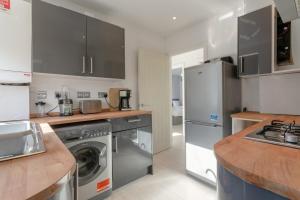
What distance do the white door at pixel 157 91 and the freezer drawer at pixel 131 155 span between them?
830 millimetres

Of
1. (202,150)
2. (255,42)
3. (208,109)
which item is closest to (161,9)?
(255,42)

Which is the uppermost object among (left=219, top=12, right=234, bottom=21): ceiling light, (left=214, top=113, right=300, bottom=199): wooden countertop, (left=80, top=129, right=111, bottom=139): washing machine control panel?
(left=219, top=12, right=234, bottom=21): ceiling light

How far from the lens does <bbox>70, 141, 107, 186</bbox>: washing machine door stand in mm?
1618

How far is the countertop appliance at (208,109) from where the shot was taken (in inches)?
74.8

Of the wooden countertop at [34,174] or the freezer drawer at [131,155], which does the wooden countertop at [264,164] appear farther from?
the freezer drawer at [131,155]

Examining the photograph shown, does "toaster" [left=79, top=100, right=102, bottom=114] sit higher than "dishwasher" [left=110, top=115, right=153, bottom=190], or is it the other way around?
"toaster" [left=79, top=100, right=102, bottom=114]

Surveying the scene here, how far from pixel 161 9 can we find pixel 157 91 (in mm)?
1412

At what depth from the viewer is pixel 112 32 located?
2.27 m

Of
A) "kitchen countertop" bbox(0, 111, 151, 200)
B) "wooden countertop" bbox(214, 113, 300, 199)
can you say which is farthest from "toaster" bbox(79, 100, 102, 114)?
"wooden countertop" bbox(214, 113, 300, 199)

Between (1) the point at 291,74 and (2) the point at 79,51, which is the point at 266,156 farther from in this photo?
(2) the point at 79,51

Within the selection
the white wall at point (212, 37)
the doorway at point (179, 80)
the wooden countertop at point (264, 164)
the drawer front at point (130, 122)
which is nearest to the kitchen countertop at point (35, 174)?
the wooden countertop at point (264, 164)

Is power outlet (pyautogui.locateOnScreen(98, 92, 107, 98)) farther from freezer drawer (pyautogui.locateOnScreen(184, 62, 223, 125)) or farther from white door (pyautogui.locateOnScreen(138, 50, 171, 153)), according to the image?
freezer drawer (pyautogui.locateOnScreen(184, 62, 223, 125))

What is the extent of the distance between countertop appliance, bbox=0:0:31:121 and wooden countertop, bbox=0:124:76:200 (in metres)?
1.26

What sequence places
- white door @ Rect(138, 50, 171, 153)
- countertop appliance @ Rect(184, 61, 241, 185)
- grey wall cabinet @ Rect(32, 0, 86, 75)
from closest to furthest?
grey wall cabinet @ Rect(32, 0, 86, 75)
countertop appliance @ Rect(184, 61, 241, 185)
white door @ Rect(138, 50, 171, 153)
